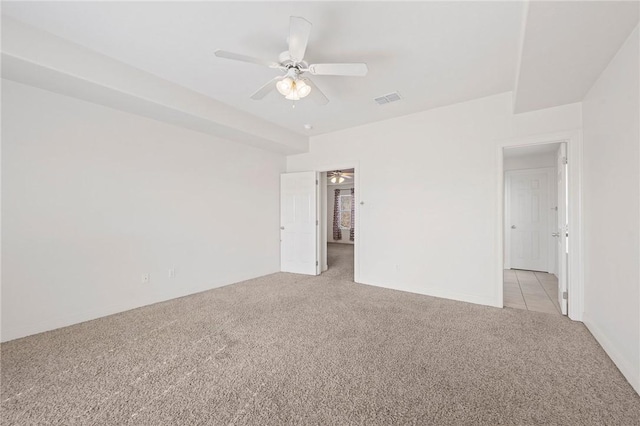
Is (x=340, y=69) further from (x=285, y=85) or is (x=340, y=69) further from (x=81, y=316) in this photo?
(x=81, y=316)

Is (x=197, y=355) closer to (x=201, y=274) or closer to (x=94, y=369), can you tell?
(x=94, y=369)

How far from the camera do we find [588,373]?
74.4 inches

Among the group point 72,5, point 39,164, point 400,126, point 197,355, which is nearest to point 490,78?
point 400,126

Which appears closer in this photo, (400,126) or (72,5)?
(72,5)

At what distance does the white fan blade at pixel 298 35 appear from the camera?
66.3 inches

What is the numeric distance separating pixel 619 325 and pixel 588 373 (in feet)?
1.56

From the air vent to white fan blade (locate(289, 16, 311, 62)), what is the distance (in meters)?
1.55

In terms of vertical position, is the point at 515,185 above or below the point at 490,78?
below

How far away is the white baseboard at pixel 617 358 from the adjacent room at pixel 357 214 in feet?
0.08

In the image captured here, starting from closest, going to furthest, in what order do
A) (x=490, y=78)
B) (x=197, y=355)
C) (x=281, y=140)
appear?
(x=197, y=355) → (x=490, y=78) → (x=281, y=140)

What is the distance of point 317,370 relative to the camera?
193 cm

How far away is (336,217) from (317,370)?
826cm

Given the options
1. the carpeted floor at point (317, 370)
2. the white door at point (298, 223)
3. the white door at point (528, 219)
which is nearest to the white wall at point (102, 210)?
the carpeted floor at point (317, 370)

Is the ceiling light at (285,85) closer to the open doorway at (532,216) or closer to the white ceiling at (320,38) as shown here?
the white ceiling at (320,38)
